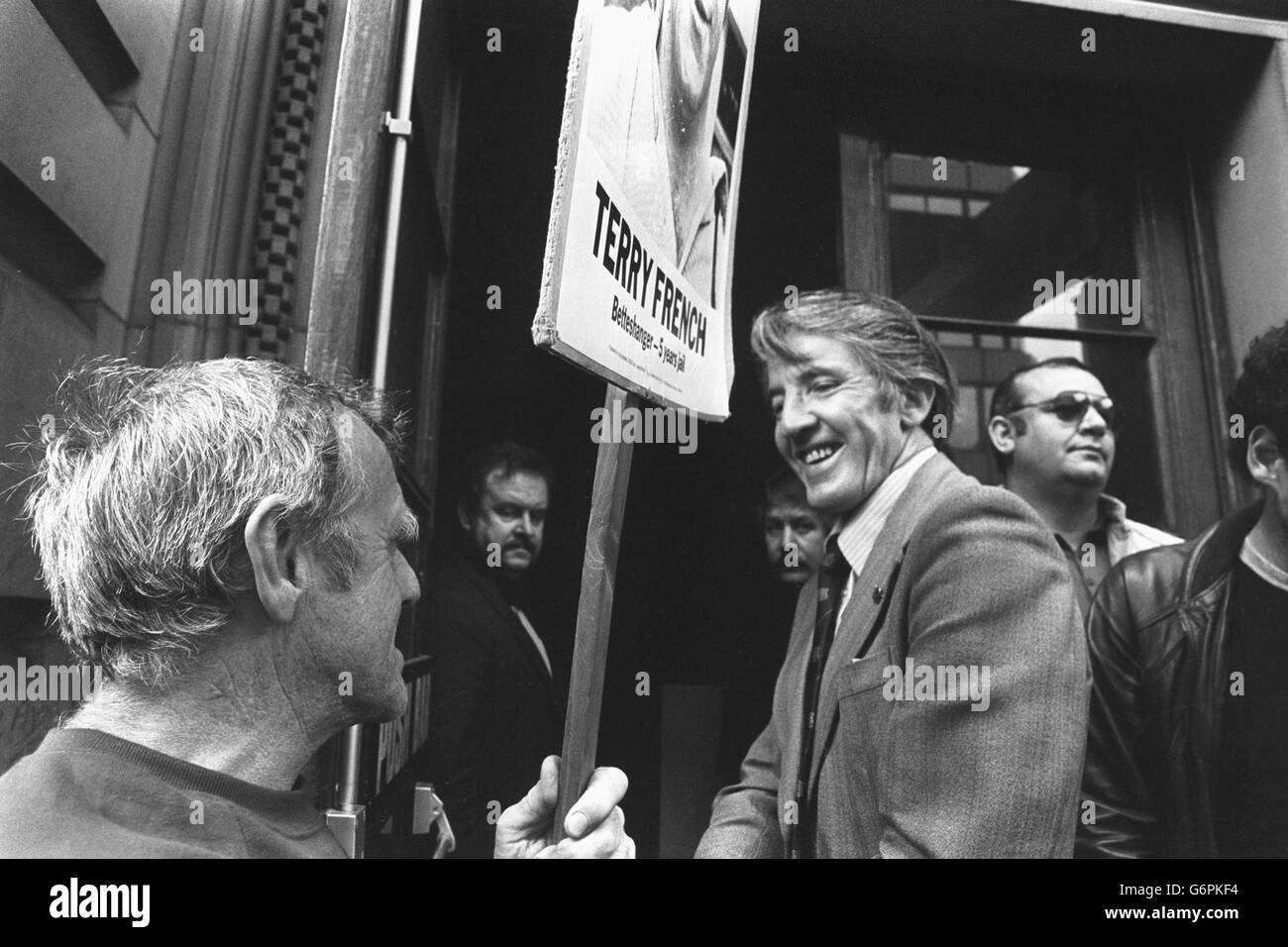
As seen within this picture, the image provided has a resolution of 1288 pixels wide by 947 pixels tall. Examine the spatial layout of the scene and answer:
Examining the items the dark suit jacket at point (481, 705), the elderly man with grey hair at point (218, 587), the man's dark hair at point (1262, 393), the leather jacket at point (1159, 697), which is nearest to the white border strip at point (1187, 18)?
the man's dark hair at point (1262, 393)

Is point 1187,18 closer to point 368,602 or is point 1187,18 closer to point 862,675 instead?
point 862,675

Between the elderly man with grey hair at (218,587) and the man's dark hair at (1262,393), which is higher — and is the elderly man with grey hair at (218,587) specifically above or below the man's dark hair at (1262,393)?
below

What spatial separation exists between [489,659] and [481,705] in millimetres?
105

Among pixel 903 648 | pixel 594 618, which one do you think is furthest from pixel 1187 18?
pixel 594 618

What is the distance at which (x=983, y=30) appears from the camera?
251 centimetres

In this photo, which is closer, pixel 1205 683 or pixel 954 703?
pixel 954 703

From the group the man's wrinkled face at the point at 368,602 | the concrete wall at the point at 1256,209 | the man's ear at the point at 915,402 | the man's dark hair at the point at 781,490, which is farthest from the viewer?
the concrete wall at the point at 1256,209

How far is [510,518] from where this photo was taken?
7.34 ft

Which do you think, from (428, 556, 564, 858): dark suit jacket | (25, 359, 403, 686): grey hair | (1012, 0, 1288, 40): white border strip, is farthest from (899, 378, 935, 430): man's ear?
(25, 359, 403, 686): grey hair

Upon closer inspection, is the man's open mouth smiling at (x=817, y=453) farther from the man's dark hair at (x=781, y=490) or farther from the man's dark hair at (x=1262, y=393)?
the man's dark hair at (x=1262, y=393)

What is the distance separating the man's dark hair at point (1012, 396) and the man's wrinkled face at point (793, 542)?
50 centimetres

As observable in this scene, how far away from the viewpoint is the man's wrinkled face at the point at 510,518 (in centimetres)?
222

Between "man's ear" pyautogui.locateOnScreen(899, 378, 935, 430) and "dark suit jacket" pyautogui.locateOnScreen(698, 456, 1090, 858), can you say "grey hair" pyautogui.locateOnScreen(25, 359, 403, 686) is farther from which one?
"man's ear" pyautogui.locateOnScreen(899, 378, 935, 430)
